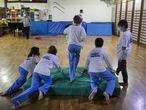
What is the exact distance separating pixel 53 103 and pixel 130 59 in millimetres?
4558

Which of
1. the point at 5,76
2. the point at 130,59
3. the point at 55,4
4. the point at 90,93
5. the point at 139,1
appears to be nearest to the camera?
the point at 90,93

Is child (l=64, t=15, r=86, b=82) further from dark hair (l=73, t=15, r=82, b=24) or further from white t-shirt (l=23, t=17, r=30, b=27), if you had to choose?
white t-shirt (l=23, t=17, r=30, b=27)

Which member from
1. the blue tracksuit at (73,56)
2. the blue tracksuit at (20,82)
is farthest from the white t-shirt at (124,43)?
the blue tracksuit at (20,82)

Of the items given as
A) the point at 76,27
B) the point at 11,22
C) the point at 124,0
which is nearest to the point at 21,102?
the point at 76,27

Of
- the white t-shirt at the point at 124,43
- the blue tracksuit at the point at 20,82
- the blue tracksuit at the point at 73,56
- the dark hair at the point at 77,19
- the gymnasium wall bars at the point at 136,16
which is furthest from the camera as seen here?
the gymnasium wall bars at the point at 136,16

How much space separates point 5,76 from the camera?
5.76 meters

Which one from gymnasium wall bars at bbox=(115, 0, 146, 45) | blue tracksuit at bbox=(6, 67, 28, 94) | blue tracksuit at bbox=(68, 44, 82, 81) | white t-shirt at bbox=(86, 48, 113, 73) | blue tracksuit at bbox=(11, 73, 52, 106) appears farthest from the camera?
gymnasium wall bars at bbox=(115, 0, 146, 45)

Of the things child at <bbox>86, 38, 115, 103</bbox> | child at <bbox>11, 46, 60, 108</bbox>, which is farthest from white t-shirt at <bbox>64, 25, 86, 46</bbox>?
child at <bbox>11, 46, 60, 108</bbox>

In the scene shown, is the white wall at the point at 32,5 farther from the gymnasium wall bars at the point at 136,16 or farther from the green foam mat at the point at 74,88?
the green foam mat at the point at 74,88

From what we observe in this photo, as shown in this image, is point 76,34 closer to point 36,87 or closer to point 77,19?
point 77,19

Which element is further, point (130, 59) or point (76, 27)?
point (130, 59)

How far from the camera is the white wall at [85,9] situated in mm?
18312

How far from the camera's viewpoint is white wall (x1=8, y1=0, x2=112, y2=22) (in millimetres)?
18312

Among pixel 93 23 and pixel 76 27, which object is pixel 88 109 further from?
pixel 93 23
